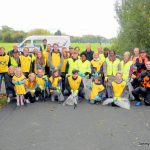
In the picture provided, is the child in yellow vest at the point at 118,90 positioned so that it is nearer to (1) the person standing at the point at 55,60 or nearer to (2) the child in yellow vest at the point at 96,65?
(2) the child in yellow vest at the point at 96,65

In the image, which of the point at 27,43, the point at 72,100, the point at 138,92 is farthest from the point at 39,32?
the point at 138,92

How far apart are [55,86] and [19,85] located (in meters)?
1.31

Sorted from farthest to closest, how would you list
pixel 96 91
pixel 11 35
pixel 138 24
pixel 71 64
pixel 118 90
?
pixel 11 35
pixel 138 24
pixel 71 64
pixel 96 91
pixel 118 90

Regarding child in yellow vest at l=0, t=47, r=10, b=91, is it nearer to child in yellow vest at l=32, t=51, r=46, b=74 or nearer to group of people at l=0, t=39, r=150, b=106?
group of people at l=0, t=39, r=150, b=106

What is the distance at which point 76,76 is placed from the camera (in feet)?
40.4

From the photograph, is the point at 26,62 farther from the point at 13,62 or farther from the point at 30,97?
the point at 30,97

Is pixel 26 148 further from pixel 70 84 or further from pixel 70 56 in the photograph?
pixel 70 56

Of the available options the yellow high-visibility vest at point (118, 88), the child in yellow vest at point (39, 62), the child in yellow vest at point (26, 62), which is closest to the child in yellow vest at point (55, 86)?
the child in yellow vest at point (39, 62)

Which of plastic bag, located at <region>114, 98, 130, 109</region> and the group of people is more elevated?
the group of people

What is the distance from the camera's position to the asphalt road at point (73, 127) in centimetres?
734

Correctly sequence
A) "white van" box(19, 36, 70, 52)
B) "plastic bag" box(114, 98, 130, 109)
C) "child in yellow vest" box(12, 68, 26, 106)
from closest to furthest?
"plastic bag" box(114, 98, 130, 109) < "child in yellow vest" box(12, 68, 26, 106) < "white van" box(19, 36, 70, 52)

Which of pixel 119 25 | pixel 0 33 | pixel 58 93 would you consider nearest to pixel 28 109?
pixel 58 93

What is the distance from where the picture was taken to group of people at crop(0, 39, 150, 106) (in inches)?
464

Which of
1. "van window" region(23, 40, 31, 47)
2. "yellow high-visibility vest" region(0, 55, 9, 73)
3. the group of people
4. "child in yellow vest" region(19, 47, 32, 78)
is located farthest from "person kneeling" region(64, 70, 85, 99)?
"van window" region(23, 40, 31, 47)
